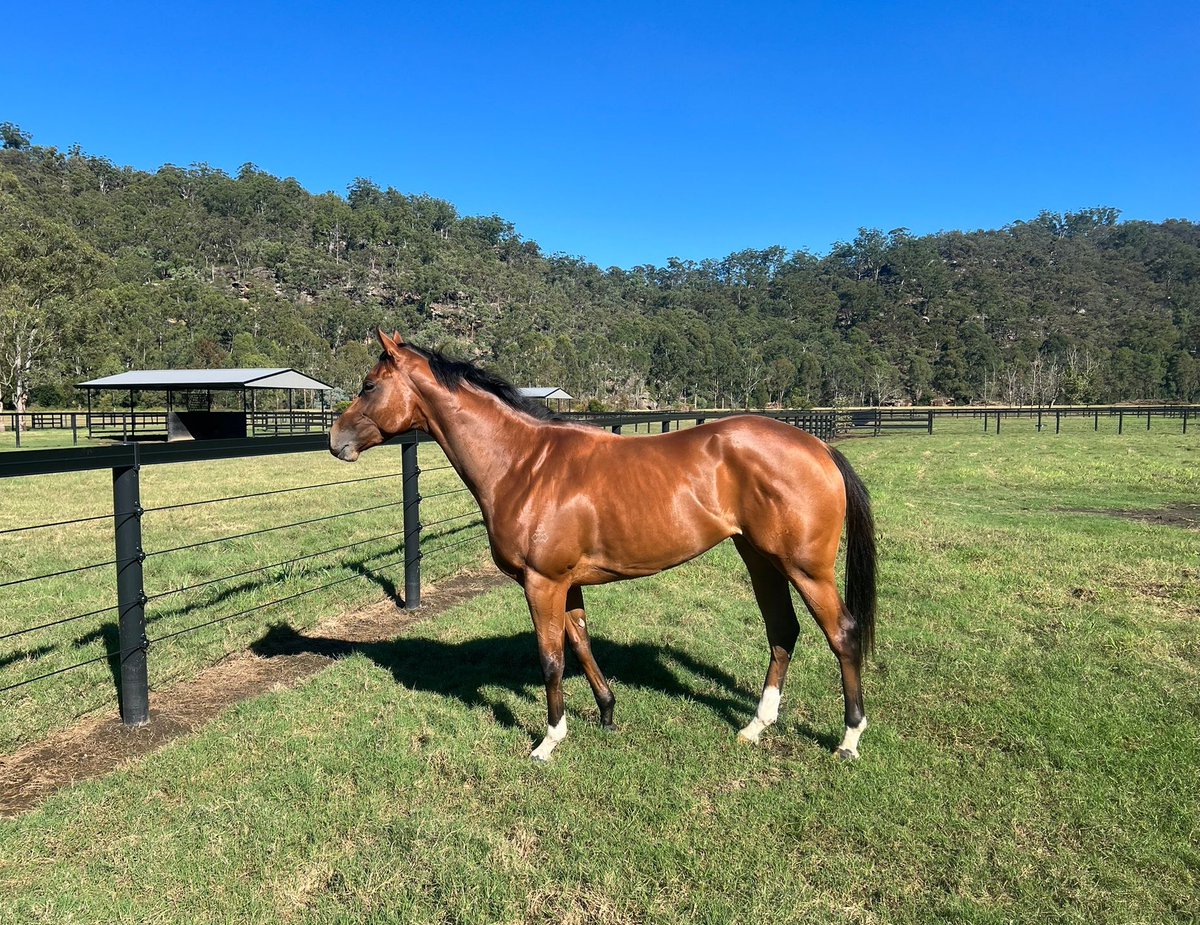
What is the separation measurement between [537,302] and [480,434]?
130m

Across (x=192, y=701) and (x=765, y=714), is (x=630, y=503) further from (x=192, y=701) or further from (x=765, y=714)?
(x=192, y=701)

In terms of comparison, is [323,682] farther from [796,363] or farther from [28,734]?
[796,363]

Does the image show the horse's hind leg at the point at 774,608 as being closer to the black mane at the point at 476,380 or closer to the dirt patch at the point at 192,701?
the black mane at the point at 476,380

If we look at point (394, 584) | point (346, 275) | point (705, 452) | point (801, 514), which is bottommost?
point (394, 584)

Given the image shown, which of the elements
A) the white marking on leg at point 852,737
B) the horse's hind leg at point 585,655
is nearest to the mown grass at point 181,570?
the horse's hind leg at point 585,655

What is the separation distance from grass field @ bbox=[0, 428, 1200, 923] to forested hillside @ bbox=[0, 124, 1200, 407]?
147ft

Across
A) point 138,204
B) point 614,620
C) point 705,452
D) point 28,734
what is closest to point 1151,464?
point 614,620

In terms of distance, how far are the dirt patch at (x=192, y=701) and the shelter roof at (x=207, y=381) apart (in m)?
28.8

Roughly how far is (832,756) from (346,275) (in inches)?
4937

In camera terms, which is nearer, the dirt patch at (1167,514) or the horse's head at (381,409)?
the horse's head at (381,409)

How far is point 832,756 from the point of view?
11.2 feet

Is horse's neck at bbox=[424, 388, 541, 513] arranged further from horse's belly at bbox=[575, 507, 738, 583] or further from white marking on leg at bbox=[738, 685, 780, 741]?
white marking on leg at bbox=[738, 685, 780, 741]

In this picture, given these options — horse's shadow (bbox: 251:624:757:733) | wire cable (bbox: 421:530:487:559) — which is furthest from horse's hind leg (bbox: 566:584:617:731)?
wire cable (bbox: 421:530:487:559)

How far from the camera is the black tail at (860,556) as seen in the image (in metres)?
3.70
